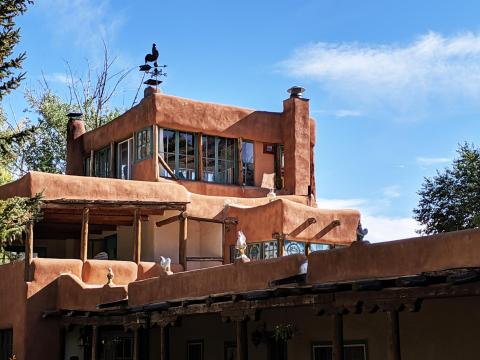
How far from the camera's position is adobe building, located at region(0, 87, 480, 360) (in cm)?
1330

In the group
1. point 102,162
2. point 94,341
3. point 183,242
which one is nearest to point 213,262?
point 183,242

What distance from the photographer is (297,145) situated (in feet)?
91.8

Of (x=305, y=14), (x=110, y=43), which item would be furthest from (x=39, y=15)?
(x=305, y=14)

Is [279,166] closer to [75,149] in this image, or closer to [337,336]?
[75,149]

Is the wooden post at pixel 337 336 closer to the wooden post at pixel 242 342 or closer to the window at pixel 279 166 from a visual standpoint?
the wooden post at pixel 242 342

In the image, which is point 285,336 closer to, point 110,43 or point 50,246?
point 50,246

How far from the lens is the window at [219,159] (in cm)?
2670

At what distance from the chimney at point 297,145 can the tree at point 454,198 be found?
12.1m

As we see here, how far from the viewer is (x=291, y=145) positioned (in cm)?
2802

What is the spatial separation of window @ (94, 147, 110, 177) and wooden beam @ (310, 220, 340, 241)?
8299 millimetres

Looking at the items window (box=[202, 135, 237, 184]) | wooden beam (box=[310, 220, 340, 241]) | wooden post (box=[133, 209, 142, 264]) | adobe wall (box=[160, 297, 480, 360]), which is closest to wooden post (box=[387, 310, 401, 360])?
adobe wall (box=[160, 297, 480, 360])

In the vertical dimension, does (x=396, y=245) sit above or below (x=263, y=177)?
below

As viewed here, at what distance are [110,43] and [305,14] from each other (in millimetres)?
21613

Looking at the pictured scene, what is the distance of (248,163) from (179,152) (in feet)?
8.61
